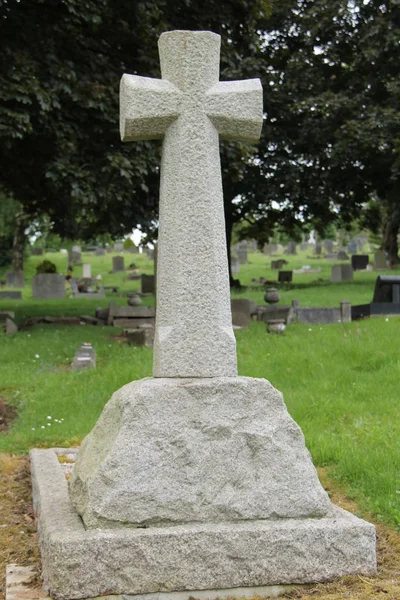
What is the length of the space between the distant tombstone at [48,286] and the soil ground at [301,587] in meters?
25.8

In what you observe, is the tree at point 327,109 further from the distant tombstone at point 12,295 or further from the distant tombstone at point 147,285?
the distant tombstone at point 12,295

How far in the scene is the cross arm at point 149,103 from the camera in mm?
5223

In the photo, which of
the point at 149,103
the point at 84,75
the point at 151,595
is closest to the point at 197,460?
the point at 151,595

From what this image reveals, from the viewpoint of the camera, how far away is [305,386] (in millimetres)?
10062

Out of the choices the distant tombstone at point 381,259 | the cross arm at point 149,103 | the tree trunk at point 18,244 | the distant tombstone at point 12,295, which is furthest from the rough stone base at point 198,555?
the tree trunk at point 18,244

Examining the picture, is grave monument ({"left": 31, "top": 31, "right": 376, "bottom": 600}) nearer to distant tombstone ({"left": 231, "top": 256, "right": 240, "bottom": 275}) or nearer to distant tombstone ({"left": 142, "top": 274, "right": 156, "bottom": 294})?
distant tombstone ({"left": 142, "top": 274, "right": 156, "bottom": 294})

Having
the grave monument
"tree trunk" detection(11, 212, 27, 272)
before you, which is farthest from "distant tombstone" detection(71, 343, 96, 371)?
"tree trunk" detection(11, 212, 27, 272)

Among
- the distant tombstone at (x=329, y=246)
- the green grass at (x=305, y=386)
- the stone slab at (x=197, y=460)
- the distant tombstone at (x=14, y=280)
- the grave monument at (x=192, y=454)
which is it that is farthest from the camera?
the distant tombstone at (x=329, y=246)

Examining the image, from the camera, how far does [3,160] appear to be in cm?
1727

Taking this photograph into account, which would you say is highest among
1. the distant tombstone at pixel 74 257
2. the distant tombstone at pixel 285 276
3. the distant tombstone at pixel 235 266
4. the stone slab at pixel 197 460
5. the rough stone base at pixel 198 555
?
the distant tombstone at pixel 74 257

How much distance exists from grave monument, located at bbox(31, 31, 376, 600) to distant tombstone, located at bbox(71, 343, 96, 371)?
6785 millimetres

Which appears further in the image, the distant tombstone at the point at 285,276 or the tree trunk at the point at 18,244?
the tree trunk at the point at 18,244

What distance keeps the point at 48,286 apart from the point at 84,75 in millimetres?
18035

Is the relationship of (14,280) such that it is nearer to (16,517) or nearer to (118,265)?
(118,265)
